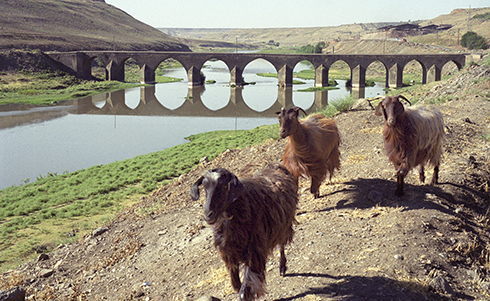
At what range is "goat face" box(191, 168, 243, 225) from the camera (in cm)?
346

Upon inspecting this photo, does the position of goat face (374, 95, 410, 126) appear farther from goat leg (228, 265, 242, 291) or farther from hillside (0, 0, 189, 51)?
hillside (0, 0, 189, 51)

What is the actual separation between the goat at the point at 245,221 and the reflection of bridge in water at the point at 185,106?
104 feet

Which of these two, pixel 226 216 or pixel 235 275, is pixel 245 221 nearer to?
pixel 226 216

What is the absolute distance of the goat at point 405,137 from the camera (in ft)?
21.2

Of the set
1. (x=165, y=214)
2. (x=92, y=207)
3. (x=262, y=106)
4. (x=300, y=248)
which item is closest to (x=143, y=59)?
(x=262, y=106)

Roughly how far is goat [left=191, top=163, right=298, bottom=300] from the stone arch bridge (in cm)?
5406

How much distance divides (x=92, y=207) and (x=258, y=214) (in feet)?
34.9

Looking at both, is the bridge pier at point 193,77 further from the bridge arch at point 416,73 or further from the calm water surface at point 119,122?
the bridge arch at point 416,73

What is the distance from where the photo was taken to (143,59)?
59.2 m

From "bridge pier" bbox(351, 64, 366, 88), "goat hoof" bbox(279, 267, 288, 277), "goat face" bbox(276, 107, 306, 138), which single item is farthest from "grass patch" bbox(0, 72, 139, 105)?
"goat hoof" bbox(279, 267, 288, 277)

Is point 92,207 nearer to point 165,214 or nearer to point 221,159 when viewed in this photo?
point 221,159

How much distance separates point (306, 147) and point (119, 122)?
2787 centimetres

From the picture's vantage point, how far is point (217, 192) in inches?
138

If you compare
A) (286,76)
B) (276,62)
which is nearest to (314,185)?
(286,76)
